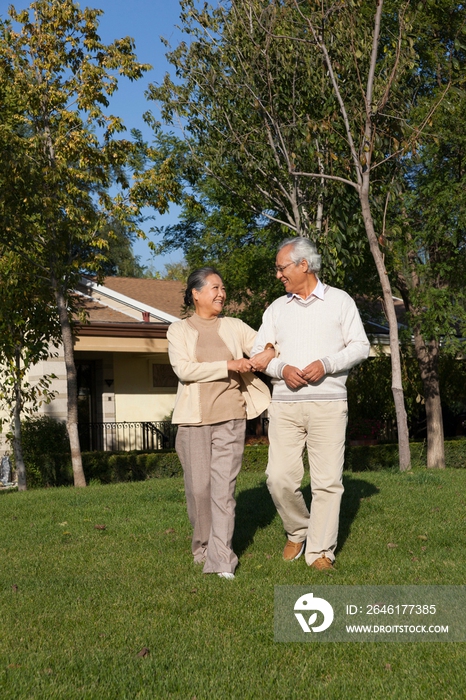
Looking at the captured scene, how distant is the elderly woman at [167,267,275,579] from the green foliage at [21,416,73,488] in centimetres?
1037

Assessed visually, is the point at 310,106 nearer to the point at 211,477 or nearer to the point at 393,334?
the point at 393,334

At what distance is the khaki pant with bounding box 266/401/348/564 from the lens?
5.25 metres

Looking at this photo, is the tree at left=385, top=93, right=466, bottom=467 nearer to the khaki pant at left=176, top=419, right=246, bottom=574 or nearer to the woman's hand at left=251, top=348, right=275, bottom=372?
the woman's hand at left=251, top=348, right=275, bottom=372

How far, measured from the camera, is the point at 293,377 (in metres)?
5.19

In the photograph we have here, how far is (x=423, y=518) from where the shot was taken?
6.76m

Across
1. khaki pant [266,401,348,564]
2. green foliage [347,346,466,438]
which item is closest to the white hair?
khaki pant [266,401,348,564]

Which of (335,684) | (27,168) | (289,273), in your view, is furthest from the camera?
(27,168)

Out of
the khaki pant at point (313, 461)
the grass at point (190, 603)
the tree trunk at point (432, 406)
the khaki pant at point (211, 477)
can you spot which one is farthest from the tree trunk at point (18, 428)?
the khaki pant at point (313, 461)

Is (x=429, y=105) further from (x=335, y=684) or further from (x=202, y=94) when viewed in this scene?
(x=335, y=684)

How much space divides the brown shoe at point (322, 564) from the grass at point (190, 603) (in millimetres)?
91

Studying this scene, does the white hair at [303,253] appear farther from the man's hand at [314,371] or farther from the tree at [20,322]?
the tree at [20,322]

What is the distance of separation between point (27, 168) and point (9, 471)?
8090 millimetres

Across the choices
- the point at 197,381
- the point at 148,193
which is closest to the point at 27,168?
the point at 148,193

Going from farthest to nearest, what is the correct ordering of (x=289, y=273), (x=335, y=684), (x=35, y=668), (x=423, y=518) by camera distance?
(x=423, y=518), (x=289, y=273), (x=35, y=668), (x=335, y=684)
